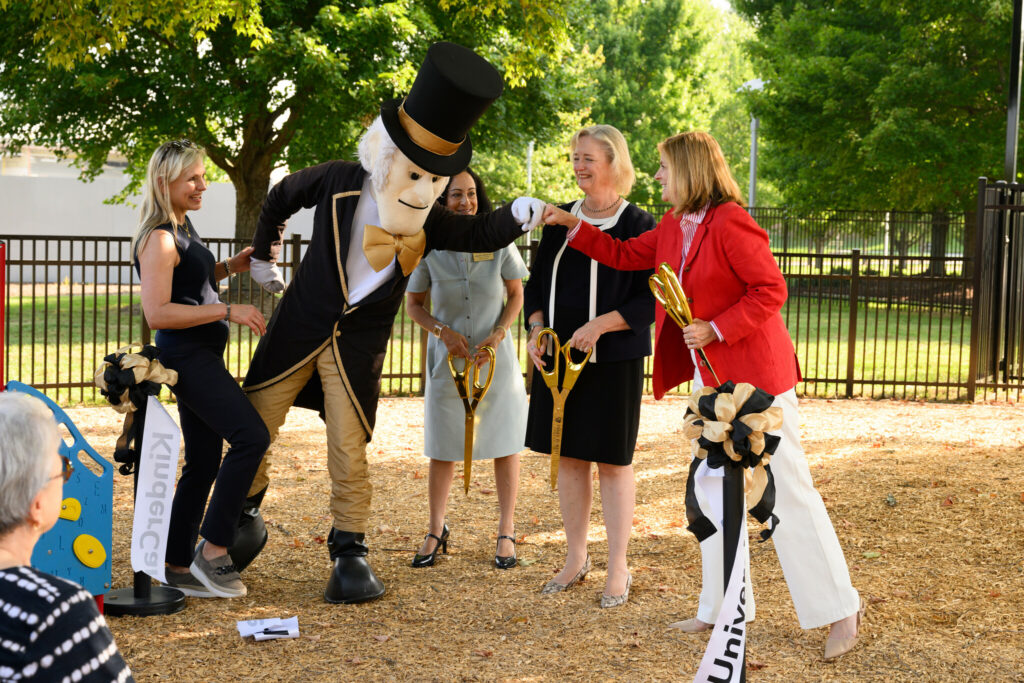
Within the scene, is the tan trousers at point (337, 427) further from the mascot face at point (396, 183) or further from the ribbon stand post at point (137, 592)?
the mascot face at point (396, 183)

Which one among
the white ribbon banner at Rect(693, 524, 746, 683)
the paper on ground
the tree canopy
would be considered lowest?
the paper on ground

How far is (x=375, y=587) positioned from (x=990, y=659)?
253 cm

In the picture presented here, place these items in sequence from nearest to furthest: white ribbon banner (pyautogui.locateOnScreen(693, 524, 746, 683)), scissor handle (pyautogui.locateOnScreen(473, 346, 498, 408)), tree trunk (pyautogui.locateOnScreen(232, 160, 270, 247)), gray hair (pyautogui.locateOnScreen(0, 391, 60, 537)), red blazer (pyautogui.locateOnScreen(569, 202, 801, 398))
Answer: gray hair (pyautogui.locateOnScreen(0, 391, 60, 537)), white ribbon banner (pyautogui.locateOnScreen(693, 524, 746, 683)), red blazer (pyautogui.locateOnScreen(569, 202, 801, 398)), scissor handle (pyautogui.locateOnScreen(473, 346, 498, 408)), tree trunk (pyautogui.locateOnScreen(232, 160, 270, 247))

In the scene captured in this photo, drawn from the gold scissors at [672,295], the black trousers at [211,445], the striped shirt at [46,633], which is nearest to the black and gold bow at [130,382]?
the black trousers at [211,445]

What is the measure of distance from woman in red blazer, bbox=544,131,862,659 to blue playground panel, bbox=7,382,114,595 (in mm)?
2348

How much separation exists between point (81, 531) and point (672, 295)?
96.1 inches

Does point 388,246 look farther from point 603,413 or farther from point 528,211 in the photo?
point 603,413

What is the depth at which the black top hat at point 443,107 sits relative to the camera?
3715mm

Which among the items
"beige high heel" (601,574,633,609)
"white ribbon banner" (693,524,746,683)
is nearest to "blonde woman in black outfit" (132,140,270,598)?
"beige high heel" (601,574,633,609)

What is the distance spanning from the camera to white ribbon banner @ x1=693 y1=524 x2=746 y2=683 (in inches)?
104

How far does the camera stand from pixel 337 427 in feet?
14.4

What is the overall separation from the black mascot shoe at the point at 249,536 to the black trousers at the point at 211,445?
5.4 inches

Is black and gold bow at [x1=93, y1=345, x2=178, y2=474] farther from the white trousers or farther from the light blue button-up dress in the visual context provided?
the white trousers

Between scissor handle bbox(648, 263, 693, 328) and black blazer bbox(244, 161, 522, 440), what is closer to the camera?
scissor handle bbox(648, 263, 693, 328)
